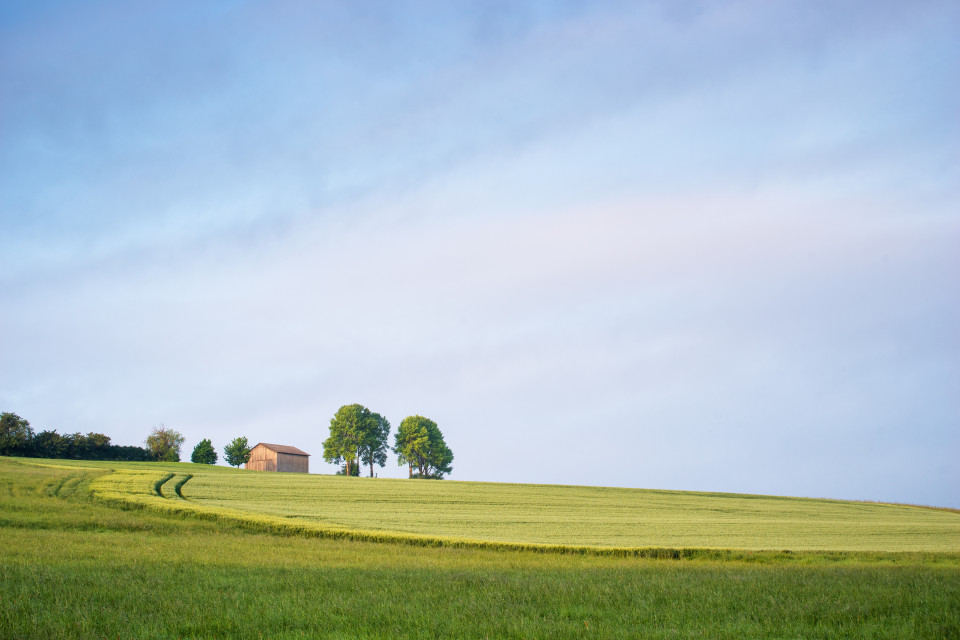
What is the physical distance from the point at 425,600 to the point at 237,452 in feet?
333

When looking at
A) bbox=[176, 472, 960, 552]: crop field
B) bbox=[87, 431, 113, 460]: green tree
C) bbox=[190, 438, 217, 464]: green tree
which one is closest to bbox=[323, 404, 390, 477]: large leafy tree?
bbox=[190, 438, 217, 464]: green tree

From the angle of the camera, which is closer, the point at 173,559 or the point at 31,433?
the point at 173,559

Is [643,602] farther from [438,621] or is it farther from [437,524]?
[437,524]

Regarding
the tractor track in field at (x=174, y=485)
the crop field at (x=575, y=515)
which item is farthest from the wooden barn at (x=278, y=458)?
the tractor track in field at (x=174, y=485)

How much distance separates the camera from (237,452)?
103 meters

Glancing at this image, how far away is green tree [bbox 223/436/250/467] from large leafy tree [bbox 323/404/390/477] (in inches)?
590

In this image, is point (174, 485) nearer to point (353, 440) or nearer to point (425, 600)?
point (425, 600)

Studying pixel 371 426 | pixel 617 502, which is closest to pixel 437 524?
pixel 617 502

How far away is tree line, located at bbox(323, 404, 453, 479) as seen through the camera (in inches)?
3812

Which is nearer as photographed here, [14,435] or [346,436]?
[14,435]

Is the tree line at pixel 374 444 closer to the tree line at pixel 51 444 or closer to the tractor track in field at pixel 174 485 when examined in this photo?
the tree line at pixel 51 444

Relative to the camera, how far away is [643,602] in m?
10.1

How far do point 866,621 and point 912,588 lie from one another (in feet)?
11.5

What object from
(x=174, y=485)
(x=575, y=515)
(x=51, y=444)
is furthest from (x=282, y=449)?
(x=575, y=515)
